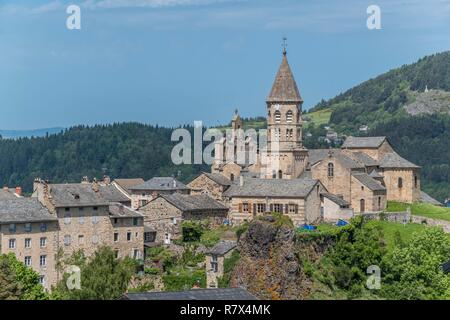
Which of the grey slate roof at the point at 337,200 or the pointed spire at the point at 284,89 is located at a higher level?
the pointed spire at the point at 284,89

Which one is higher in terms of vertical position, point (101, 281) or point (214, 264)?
point (214, 264)

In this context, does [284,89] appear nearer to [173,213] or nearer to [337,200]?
[337,200]

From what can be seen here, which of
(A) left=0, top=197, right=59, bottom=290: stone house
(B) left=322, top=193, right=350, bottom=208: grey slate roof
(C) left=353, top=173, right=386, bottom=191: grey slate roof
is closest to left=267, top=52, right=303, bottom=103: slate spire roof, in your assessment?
(C) left=353, top=173, right=386, bottom=191: grey slate roof

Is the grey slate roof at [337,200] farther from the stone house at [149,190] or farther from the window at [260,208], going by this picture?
the stone house at [149,190]

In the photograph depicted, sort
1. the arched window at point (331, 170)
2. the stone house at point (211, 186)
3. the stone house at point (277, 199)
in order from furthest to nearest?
the stone house at point (211, 186)
the arched window at point (331, 170)
the stone house at point (277, 199)

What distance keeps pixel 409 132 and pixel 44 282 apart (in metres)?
139

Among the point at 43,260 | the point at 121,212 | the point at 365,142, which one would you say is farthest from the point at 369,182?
the point at 43,260

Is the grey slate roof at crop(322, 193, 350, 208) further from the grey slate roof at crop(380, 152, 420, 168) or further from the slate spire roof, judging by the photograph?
the slate spire roof

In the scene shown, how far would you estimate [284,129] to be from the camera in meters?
83.1

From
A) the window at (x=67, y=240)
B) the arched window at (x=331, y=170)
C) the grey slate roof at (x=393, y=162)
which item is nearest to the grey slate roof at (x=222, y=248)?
the window at (x=67, y=240)

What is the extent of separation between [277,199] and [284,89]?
11722mm

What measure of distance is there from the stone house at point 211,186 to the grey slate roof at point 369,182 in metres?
9.64

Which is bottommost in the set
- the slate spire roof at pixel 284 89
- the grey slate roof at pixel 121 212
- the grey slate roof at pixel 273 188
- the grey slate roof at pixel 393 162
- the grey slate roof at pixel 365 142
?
the grey slate roof at pixel 121 212

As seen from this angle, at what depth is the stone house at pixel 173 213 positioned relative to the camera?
241ft
